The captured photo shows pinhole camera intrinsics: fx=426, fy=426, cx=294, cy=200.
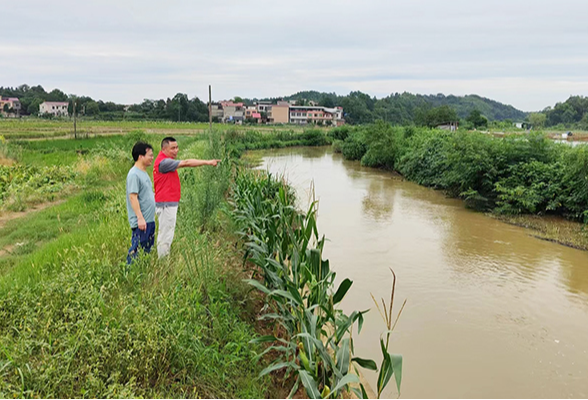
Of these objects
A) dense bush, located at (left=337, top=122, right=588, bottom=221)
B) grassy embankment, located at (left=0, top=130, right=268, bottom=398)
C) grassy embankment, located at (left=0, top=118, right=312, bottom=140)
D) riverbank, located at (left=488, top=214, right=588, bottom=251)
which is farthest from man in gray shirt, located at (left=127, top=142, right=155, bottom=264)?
grassy embankment, located at (left=0, top=118, right=312, bottom=140)

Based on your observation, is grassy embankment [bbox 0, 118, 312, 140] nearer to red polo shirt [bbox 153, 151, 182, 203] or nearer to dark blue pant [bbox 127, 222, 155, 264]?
red polo shirt [bbox 153, 151, 182, 203]

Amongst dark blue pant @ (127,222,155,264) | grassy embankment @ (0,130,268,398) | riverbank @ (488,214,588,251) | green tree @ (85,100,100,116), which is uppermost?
green tree @ (85,100,100,116)

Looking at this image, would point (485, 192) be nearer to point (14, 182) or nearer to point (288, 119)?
point (14, 182)

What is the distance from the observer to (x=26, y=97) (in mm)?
74688

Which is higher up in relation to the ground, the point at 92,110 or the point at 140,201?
the point at 92,110

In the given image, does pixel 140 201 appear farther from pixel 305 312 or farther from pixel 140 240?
pixel 305 312

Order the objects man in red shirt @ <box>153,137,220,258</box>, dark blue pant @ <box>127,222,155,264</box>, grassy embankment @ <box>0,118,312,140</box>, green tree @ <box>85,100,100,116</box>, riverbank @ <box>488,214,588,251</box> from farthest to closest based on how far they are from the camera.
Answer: green tree @ <box>85,100,100,116</box> → grassy embankment @ <box>0,118,312,140</box> → riverbank @ <box>488,214,588,251</box> → man in red shirt @ <box>153,137,220,258</box> → dark blue pant @ <box>127,222,155,264</box>

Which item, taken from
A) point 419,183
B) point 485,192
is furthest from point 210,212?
point 419,183

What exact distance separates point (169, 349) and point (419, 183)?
16850 mm

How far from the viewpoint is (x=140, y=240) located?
4.75 metres

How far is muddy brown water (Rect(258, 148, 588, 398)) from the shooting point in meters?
4.56

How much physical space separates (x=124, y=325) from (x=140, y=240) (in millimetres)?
1396

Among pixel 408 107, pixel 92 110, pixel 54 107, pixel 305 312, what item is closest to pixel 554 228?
pixel 305 312

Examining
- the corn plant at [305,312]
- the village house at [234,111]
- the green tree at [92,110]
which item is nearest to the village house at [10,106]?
the green tree at [92,110]
